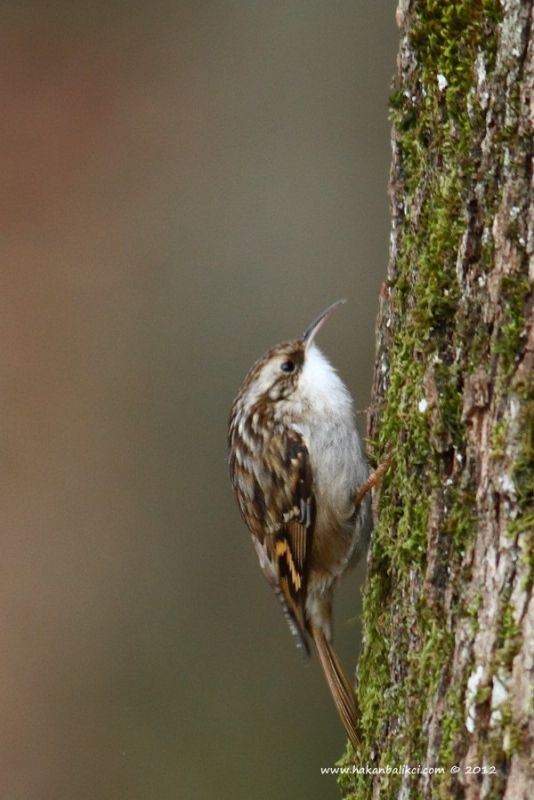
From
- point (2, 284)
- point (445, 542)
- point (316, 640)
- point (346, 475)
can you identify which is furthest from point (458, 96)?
point (2, 284)

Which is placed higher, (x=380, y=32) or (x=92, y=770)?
(x=380, y=32)

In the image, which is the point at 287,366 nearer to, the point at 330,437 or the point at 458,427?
the point at 330,437

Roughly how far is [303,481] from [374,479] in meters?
0.49

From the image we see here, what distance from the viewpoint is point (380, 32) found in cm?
548

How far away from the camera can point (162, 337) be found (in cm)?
553

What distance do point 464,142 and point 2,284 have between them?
4.10 meters

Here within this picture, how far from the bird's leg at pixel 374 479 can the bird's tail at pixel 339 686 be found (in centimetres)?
40

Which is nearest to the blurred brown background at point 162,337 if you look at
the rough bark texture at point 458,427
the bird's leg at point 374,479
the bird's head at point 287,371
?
the bird's head at point 287,371

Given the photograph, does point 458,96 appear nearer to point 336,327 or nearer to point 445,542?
point 445,542

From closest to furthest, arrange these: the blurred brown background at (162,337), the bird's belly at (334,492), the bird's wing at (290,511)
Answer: the bird's belly at (334,492) → the bird's wing at (290,511) → the blurred brown background at (162,337)

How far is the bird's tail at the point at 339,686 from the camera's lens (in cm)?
270

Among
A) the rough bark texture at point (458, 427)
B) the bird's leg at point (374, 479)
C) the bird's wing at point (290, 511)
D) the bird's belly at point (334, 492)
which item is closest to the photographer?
the rough bark texture at point (458, 427)

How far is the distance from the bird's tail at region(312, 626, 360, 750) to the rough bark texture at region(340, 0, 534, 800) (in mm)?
183

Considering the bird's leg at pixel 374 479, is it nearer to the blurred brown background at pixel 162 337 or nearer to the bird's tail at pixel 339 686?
the bird's tail at pixel 339 686
